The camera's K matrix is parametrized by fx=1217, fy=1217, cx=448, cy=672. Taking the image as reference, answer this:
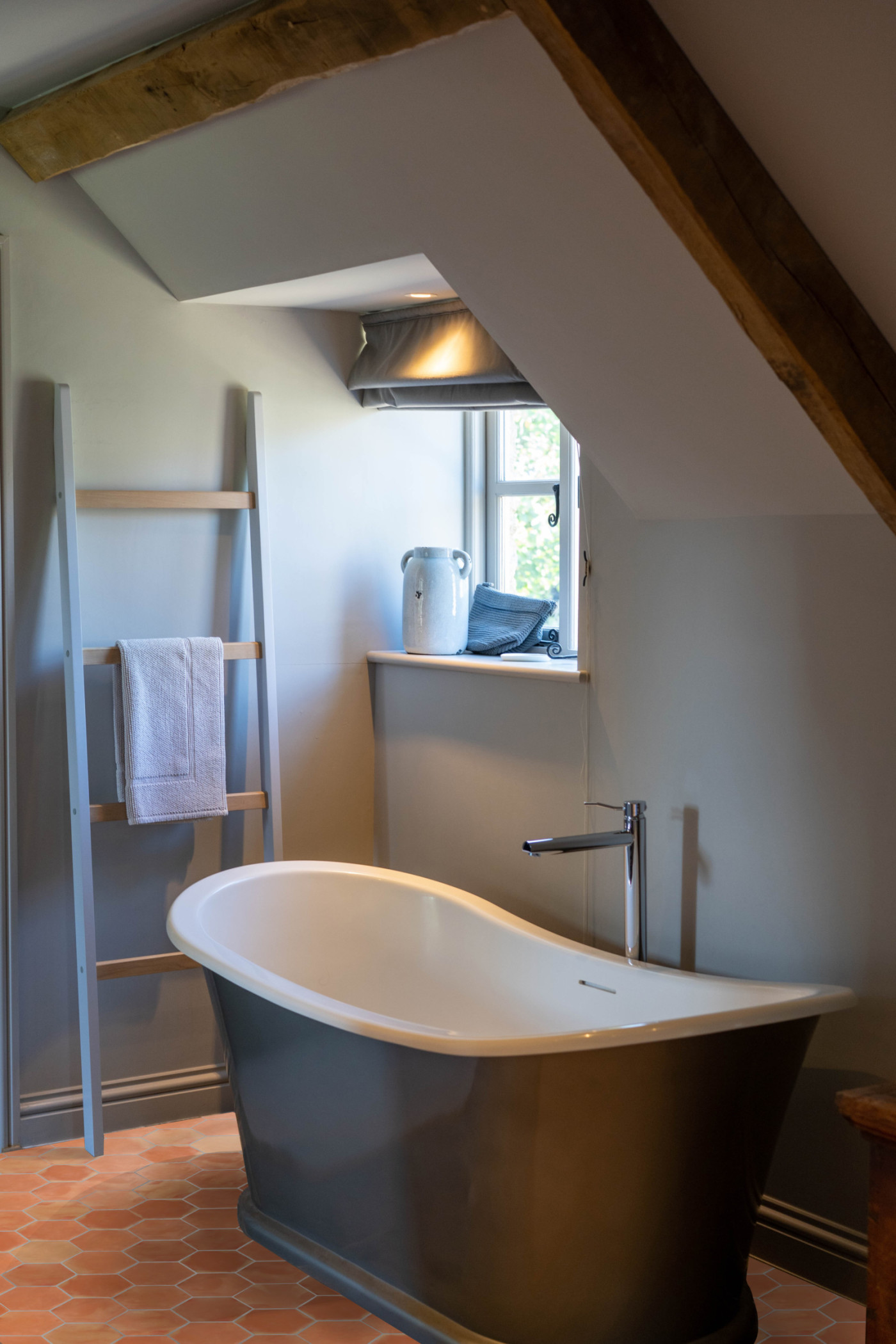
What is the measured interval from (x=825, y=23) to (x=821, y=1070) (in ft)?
5.83

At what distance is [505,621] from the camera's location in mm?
3441

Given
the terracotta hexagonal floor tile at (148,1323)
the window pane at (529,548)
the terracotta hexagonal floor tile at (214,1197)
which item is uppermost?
the window pane at (529,548)

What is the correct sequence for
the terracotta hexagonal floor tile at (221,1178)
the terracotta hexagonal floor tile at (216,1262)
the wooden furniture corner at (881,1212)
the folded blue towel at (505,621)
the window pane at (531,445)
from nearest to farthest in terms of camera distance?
the wooden furniture corner at (881,1212), the terracotta hexagonal floor tile at (216,1262), the terracotta hexagonal floor tile at (221,1178), the folded blue towel at (505,621), the window pane at (531,445)

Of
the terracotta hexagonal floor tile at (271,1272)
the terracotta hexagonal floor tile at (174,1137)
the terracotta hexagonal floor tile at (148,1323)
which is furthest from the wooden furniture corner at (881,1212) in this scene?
the terracotta hexagonal floor tile at (174,1137)

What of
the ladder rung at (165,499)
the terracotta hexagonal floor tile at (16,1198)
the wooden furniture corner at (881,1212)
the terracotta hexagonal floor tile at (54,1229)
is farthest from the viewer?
the ladder rung at (165,499)

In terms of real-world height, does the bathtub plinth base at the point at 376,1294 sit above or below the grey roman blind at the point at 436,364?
below

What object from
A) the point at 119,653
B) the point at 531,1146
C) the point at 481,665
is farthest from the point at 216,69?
the point at 531,1146

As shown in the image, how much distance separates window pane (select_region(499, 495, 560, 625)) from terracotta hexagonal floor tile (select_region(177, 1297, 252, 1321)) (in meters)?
1.95

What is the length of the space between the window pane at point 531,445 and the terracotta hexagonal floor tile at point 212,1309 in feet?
7.50

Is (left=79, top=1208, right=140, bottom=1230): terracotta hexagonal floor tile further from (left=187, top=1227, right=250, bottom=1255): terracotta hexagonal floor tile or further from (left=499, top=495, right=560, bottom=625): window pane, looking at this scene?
(left=499, top=495, right=560, bottom=625): window pane

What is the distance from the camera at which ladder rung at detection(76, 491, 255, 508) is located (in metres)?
3.03

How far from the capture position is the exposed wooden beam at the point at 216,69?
194 centimetres

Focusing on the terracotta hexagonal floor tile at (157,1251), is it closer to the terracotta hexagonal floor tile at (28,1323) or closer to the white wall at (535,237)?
the terracotta hexagonal floor tile at (28,1323)

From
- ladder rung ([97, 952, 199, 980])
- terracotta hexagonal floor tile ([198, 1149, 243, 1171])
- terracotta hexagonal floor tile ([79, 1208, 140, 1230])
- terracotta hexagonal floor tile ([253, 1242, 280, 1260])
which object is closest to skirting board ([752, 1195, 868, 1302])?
terracotta hexagonal floor tile ([253, 1242, 280, 1260])
